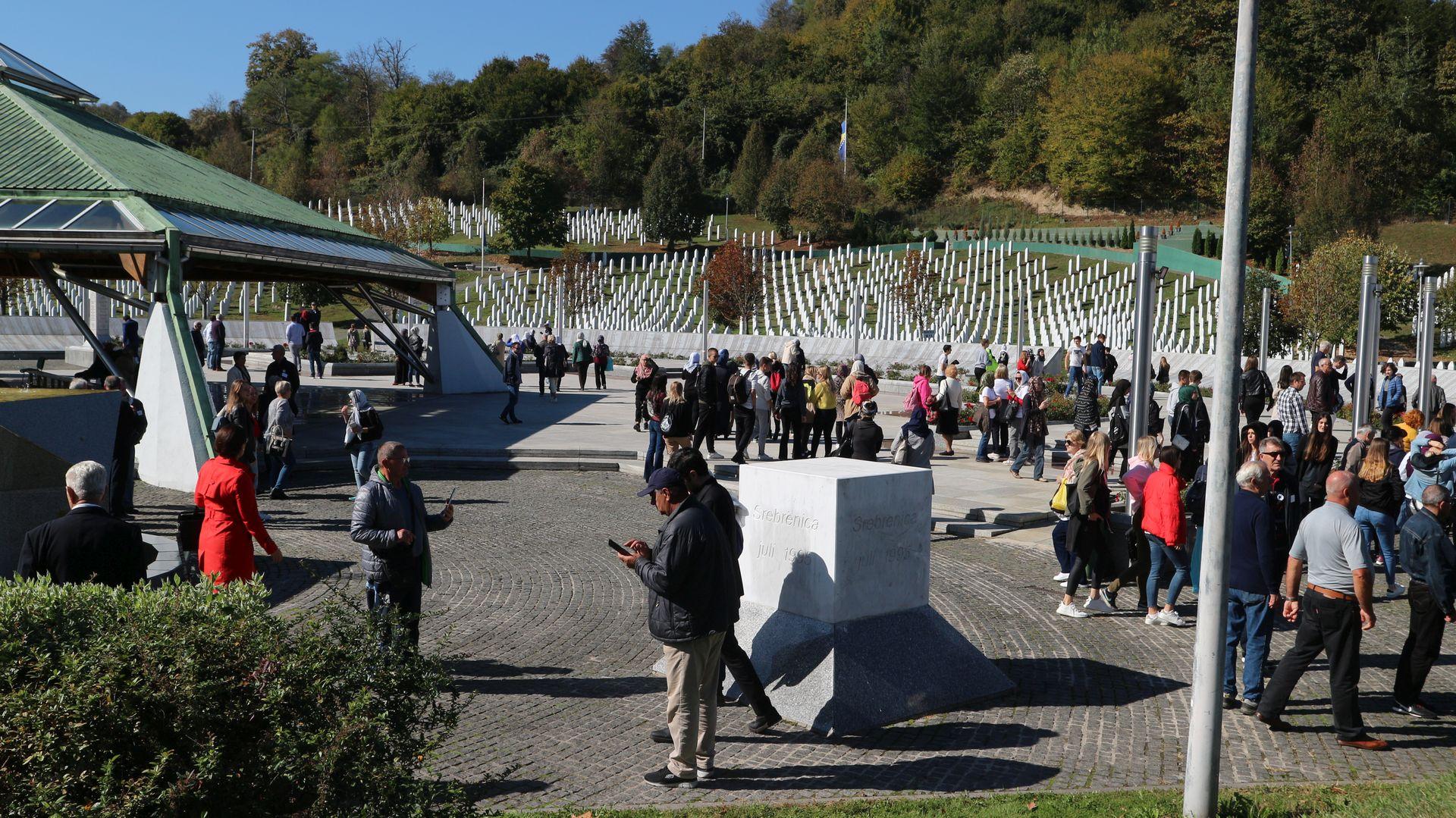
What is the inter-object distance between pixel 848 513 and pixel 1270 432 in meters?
6.74

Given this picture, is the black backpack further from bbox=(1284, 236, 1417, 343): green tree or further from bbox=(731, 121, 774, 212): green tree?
bbox=(731, 121, 774, 212): green tree

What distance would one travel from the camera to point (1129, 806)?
580cm

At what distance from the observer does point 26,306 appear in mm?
51031

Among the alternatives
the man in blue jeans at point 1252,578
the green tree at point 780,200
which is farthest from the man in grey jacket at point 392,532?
the green tree at point 780,200

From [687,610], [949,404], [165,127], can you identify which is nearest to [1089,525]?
[687,610]

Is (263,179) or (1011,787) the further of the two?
(263,179)

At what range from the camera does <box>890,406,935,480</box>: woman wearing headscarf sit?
45.8 feet

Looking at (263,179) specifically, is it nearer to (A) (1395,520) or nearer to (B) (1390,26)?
(B) (1390,26)

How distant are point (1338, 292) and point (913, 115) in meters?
59.1

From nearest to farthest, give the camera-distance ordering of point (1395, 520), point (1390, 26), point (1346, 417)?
point (1395, 520)
point (1346, 417)
point (1390, 26)

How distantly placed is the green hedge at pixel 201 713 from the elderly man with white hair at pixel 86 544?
190 centimetres

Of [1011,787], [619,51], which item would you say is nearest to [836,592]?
[1011,787]

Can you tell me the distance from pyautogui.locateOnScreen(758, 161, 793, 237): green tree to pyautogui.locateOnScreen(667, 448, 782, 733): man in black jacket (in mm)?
84053

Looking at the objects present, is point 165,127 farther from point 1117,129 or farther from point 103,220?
point 103,220
